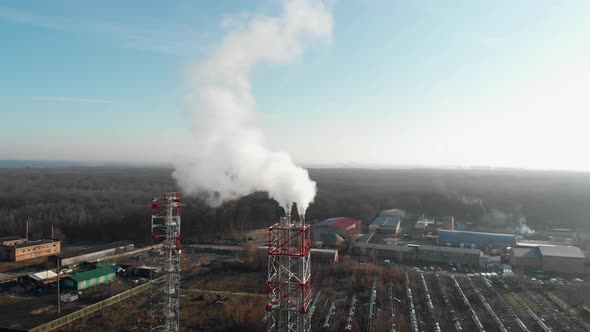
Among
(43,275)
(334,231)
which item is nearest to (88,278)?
(43,275)

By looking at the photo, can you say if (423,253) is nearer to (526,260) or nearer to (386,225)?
(526,260)

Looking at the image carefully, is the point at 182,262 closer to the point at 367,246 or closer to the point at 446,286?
the point at 367,246

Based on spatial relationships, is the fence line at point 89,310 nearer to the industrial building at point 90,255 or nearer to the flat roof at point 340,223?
the industrial building at point 90,255

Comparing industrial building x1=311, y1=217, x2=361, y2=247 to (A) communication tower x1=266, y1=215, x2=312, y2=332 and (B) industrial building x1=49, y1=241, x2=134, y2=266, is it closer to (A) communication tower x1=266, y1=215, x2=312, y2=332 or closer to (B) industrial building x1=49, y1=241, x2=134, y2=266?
(B) industrial building x1=49, y1=241, x2=134, y2=266

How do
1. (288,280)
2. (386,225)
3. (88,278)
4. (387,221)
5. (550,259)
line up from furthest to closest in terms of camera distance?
(387,221) < (386,225) < (550,259) < (88,278) < (288,280)

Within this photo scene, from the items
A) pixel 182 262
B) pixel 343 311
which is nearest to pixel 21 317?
pixel 182 262

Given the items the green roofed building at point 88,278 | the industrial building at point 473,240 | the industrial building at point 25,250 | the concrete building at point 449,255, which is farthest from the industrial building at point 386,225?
the industrial building at point 25,250
